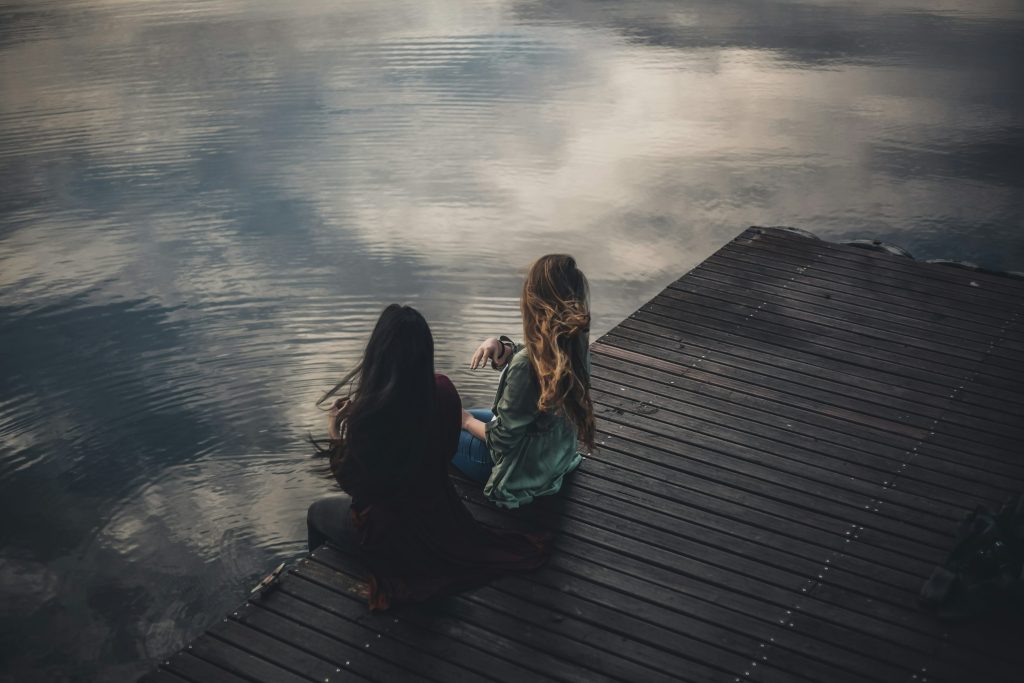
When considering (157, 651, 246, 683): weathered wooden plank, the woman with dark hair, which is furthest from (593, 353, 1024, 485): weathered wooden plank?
(157, 651, 246, 683): weathered wooden plank

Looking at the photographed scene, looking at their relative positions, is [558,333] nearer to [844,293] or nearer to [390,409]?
[390,409]

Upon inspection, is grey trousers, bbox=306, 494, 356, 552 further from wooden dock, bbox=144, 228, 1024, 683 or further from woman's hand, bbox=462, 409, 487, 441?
woman's hand, bbox=462, 409, 487, 441

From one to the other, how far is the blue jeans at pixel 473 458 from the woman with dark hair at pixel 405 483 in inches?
21.3

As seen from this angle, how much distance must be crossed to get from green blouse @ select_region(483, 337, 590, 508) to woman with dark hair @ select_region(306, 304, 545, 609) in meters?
0.37

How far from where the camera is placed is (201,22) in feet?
68.3

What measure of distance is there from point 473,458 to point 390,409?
120cm

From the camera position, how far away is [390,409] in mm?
4504

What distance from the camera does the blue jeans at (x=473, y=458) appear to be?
5586 millimetres

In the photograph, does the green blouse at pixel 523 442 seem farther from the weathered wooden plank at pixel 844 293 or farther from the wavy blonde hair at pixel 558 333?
the weathered wooden plank at pixel 844 293

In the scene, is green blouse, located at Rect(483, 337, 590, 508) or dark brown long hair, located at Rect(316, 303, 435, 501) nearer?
dark brown long hair, located at Rect(316, 303, 435, 501)

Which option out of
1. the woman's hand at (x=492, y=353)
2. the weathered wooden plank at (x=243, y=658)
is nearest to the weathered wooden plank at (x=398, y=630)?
the weathered wooden plank at (x=243, y=658)

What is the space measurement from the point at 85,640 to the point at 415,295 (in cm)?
465

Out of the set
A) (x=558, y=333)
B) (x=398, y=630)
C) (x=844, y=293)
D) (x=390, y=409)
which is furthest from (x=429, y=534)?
(x=844, y=293)

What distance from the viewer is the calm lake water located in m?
7.06
